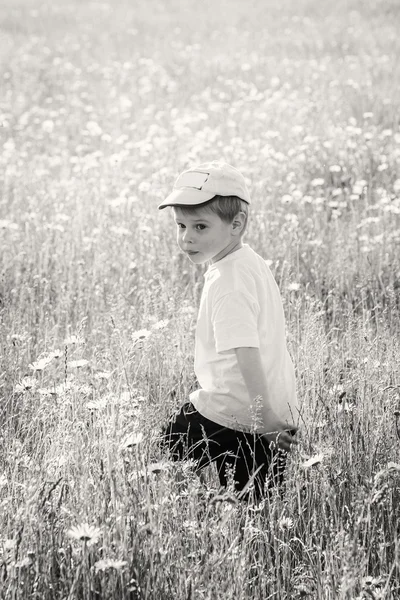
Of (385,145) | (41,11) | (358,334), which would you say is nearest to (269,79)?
(385,145)

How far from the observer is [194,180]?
274 cm

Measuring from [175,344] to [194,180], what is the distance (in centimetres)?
114

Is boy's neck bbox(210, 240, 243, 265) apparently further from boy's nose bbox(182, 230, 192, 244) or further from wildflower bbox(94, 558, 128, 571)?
wildflower bbox(94, 558, 128, 571)

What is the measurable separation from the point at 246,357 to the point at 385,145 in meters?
4.83

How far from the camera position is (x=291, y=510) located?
2.54 m

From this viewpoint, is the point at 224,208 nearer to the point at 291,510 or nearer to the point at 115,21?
the point at 291,510

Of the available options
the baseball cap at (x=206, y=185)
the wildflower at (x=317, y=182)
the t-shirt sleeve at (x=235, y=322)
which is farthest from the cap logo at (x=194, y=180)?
the wildflower at (x=317, y=182)

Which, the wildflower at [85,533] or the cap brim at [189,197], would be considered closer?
the wildflower at [85,533]

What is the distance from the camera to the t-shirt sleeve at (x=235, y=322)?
2.51 m

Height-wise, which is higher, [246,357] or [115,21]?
[115,21]

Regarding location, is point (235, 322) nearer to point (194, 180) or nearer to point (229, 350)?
point (229, 350)

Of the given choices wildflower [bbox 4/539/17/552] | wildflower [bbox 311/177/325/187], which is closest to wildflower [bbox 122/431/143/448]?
wildflower [bbox 4/539/17/552]

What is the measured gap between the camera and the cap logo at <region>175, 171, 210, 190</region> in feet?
8.92

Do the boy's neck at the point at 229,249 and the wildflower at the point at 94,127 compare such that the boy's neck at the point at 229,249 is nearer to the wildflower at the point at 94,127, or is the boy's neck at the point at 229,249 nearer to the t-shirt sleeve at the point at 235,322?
the t-shirt sleeve at the point at 235,322
